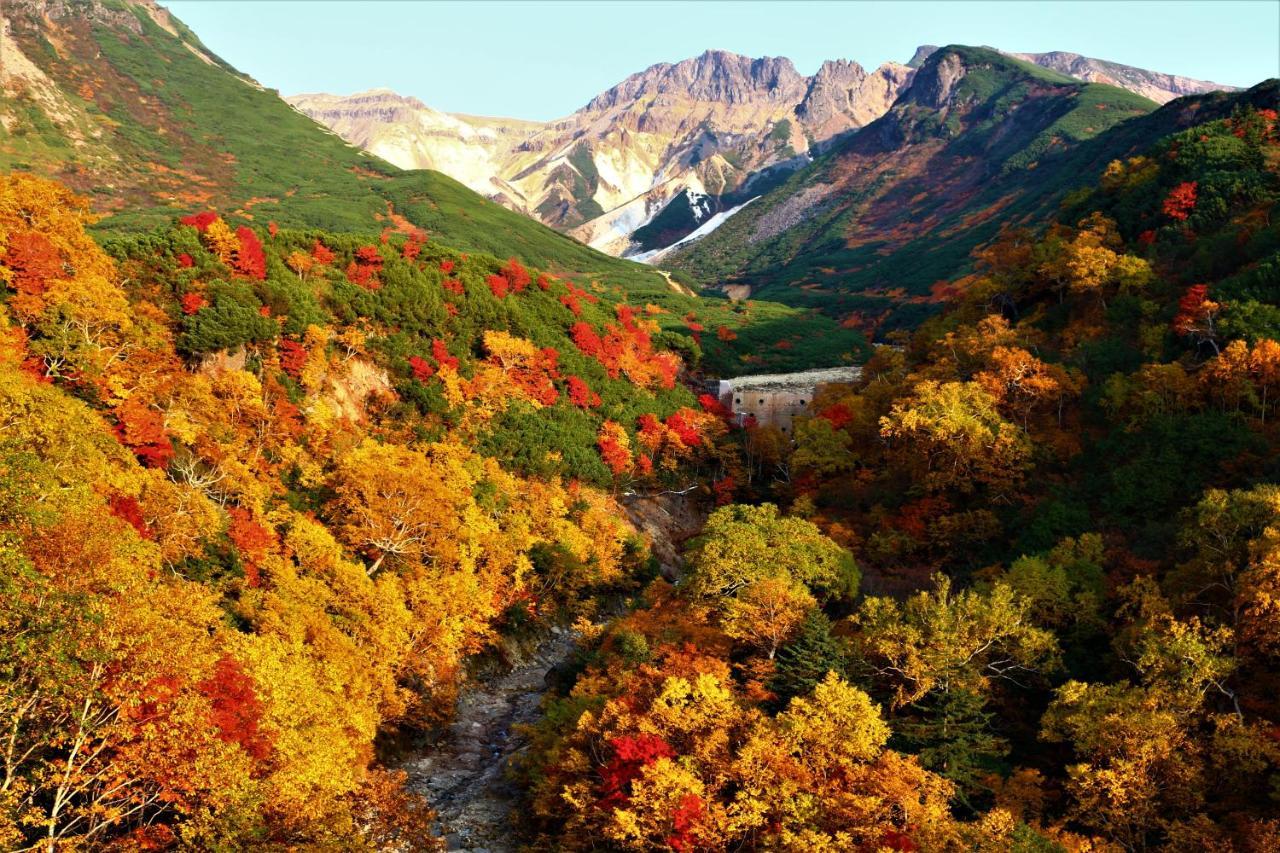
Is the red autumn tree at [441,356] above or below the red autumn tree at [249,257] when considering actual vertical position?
below

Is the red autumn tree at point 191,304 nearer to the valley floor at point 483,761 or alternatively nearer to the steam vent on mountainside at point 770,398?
the valley floor at point 483,761

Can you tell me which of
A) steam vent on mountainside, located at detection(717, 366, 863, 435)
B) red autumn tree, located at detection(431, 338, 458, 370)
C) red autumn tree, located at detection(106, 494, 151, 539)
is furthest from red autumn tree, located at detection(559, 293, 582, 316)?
red autumn tree, located at detection(106, 494, 151, 539)

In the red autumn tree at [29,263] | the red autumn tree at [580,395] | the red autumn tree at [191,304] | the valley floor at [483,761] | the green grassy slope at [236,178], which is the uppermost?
the green grassy slope at [236,178]

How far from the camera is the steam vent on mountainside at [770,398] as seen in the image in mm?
79312

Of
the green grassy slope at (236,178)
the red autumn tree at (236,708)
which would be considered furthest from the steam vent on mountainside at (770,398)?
the red autumn tree at (236,708)

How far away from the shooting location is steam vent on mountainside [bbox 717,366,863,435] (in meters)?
79.3

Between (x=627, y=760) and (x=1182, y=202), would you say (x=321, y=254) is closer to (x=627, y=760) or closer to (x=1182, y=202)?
(x=627, y=760)

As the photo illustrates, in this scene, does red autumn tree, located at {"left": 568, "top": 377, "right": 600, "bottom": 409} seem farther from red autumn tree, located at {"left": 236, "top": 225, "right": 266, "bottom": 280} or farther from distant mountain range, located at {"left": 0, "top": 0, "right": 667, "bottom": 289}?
distant mountain range, located at {"left": 0, "top": 0, "right": 667, "bottom": 289}

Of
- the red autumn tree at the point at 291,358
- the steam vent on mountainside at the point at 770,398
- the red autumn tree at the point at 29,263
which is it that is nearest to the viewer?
the red autumn tree at the point at 29,263

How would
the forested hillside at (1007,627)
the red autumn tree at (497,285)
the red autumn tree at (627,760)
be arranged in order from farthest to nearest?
1. the red autumn tree at (497,285)
2. the red autumn tree at (627,760)
3. the forested hillside at (1007,627)

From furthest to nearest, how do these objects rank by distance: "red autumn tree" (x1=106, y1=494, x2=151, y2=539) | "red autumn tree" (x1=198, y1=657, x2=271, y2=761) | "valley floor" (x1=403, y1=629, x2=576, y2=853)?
"valley floor" (x1=403, y1=629, x2=576, y2=853) < "red autumn tree" (x1=106, y1=494, x2=151, y2=539) < "red autumn tree" (x1=198, y1=657, x2=271, y2=761)

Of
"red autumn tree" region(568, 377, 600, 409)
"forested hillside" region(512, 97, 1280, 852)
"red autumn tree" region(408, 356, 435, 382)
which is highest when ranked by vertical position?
"red autumn tree" region(408, 356, 435, 382)

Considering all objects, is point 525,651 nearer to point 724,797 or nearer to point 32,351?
point 724,797

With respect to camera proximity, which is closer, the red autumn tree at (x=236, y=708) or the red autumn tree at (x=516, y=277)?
the red autumn tree at (x=236, y=708)
